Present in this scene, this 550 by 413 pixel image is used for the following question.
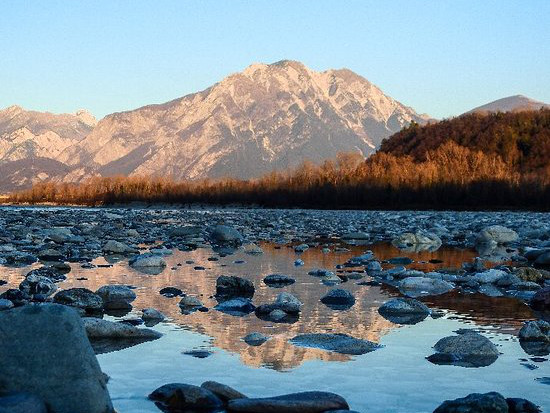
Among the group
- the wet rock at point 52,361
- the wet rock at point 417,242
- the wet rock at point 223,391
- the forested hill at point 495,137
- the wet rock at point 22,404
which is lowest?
the wet rock at point 417,242

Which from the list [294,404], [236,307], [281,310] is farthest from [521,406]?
[236,307]

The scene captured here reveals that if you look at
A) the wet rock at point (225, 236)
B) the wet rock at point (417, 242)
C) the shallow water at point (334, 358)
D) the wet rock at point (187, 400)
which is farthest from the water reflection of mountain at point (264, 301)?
the wet rock at point (225, 236)

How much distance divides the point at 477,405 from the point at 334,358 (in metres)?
1.73

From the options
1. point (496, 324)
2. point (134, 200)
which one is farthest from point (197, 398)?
point (134, 200)

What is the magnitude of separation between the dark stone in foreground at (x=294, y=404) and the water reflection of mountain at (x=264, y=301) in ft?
3.39

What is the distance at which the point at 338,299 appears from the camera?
8.58 metres

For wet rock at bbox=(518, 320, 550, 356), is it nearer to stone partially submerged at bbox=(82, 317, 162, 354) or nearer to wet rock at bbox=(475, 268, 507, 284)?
stone partially submerged at bbox=(82, 317, 162, 354)

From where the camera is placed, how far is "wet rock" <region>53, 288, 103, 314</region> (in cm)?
772

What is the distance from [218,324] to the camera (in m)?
7.02

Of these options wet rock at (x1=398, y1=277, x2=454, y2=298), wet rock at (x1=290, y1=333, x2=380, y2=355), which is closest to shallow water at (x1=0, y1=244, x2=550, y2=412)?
wet rock at (x1=290, y1=333, x2=380, y2=355)

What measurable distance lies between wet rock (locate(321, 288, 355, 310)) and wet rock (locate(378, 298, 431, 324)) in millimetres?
444

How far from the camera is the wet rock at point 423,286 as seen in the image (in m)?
9.55

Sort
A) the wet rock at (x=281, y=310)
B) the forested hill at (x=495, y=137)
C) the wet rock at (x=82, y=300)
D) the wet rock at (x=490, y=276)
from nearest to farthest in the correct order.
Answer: the wet rock at (x=281, y=310), the wet rock at (x=82, y=300), the wet rock at (x=490, y=276), the forested hill at (x=495, y=137)

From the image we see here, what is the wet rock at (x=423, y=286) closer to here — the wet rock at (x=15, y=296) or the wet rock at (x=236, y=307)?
the wet rock at (x=236, y=307)
